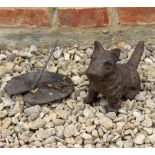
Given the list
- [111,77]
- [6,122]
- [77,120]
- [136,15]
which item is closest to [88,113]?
[77,120]

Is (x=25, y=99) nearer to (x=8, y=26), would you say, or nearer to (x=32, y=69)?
(x=32, y=69)

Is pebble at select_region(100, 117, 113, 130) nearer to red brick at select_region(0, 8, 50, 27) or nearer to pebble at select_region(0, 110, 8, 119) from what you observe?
pebble at select_region(0, 110, 8, 119)

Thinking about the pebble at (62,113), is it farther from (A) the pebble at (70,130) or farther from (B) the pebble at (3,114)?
(B) the pebble at (3,114)

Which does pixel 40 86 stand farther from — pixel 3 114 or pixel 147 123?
pixel 147 123

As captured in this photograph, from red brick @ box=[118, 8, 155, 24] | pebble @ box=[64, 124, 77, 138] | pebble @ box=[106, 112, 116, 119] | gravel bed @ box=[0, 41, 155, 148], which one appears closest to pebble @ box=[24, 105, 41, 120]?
gravel bed @ box=[0, 41, 155, 148]
